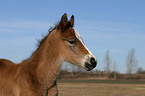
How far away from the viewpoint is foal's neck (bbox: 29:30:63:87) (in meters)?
5.71

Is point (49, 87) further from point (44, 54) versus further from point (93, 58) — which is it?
point (93, 58)

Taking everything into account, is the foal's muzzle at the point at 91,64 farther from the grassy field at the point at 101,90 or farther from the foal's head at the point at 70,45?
the grassy field at the point at 101,90

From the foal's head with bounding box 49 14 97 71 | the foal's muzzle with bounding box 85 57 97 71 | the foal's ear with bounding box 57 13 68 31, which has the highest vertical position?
the foal's ear with bounding box 57 13 68 31

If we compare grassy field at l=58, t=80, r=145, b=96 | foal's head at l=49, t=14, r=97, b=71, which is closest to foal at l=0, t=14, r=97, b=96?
foal's head at l=49, t=14, r=97, b=71

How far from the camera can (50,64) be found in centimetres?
578

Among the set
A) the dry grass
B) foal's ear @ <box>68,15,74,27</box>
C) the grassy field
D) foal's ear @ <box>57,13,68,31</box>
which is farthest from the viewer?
the grassy field

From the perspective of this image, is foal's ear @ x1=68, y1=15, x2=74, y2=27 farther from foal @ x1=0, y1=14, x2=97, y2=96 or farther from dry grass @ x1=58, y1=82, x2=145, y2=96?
dry grass @ x1=58, y1=82, x2=145, y2=96

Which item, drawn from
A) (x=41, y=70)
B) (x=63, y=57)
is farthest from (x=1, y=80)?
(x=63, y=57)

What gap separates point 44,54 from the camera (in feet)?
19.4

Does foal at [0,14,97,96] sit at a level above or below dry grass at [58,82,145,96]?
above

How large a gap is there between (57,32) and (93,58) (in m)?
1.15

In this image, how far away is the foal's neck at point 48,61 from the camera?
18.7 feet

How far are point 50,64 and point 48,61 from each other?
9 centimetres

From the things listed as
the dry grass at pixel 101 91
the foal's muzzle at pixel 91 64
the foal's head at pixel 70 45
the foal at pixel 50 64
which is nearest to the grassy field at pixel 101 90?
the dry grass at pixel 101 91
